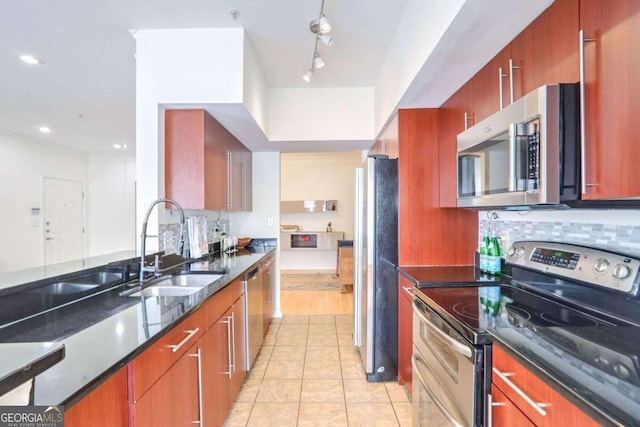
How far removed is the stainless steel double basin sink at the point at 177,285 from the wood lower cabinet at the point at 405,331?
1.27 metres

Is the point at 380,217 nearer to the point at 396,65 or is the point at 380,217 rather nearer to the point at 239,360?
the point at 396,65

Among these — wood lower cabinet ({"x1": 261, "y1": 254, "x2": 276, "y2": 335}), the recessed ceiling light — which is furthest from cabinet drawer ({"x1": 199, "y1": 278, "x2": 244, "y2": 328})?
the recessed ceiling light

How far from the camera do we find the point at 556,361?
0.81 m

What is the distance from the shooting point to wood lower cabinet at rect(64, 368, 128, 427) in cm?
70

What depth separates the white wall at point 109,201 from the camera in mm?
6219

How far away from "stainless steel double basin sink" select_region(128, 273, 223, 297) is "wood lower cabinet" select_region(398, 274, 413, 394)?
4.17 feet

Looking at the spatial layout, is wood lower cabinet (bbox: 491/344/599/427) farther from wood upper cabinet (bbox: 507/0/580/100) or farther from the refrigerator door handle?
the refrigerator door handle

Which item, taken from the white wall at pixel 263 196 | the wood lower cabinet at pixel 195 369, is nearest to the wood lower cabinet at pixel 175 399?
the wood lower cabinet at pixel 195 369

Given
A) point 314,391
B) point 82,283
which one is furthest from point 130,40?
point 314,391

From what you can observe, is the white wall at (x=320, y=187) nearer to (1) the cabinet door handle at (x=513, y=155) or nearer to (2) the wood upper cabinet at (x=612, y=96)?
(1) the cabinet door handle at (x=513, y=155)

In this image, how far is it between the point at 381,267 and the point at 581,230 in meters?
1.23

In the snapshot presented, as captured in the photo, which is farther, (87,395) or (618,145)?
(618,145)

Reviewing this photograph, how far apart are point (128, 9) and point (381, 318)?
9.02 ft

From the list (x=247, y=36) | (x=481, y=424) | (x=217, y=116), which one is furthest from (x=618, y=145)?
(x=217, y=116)
